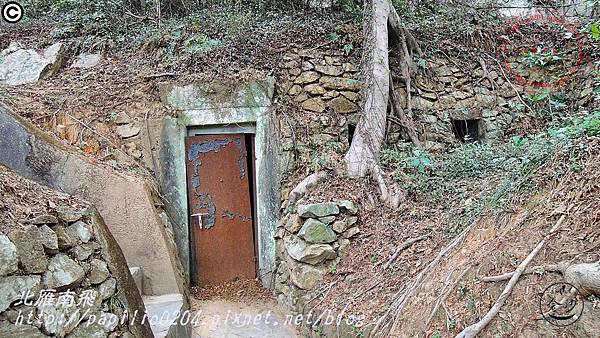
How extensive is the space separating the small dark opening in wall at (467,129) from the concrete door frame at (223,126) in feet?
8.62

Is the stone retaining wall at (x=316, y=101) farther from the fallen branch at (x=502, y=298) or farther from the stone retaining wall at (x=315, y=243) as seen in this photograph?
the fallen branch at (x=502, y=298)

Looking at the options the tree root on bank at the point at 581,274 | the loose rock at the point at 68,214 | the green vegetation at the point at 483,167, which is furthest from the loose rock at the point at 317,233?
the tree root on bank at the point at 581,274

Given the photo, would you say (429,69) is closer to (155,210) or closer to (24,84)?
(155,210)

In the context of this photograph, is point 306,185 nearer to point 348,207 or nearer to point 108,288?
point 348,207

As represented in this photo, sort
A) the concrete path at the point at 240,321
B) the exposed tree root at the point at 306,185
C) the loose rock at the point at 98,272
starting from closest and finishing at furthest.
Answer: the loose rock at the point at 98,272 → the concrete path at the point at 240,321 → the exposed tree root at the point at 306,185

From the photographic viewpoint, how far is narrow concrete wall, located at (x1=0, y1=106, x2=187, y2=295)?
14.1 ft

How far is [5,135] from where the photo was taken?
167 inches

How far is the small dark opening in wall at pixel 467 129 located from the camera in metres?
6.43

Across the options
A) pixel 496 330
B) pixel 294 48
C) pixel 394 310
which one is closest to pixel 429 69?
pixel 294 48

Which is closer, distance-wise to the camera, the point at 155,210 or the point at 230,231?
the point at 155,210

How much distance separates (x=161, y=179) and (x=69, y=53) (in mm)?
2326

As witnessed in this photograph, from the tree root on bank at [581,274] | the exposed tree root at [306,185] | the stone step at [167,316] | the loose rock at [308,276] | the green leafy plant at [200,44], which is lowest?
the stone step at [167,316]

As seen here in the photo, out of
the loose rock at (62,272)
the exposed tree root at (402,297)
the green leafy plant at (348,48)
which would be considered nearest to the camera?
Result: the loose rock at (62,272)

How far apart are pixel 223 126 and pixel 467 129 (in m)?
3.37
